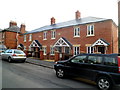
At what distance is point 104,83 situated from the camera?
15.5ft

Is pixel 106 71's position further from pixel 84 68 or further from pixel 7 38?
pixel 7 38

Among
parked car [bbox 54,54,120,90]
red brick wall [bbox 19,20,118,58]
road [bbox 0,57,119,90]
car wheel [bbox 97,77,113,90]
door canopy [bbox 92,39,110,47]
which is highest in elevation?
red brick wall [bbox 19,20,118,58]

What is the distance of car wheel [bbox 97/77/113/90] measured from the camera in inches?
179

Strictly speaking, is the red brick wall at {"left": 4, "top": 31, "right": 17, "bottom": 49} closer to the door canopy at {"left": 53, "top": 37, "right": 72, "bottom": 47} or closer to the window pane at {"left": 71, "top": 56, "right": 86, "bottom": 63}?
the door canopy at {"left": 53, "top": 37, "right": 72, "bottom": 47}

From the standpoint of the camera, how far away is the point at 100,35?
1334 centimetres

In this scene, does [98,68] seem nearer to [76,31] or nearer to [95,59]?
[95,59]

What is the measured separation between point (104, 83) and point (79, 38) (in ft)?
36.9

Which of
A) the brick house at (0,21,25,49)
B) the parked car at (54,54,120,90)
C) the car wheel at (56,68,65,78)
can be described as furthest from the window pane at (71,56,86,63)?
the brick house at (0,21,25,49)

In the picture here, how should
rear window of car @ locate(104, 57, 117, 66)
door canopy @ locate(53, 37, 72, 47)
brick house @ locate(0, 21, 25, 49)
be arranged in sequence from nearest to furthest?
rear window of car @ locate(104, 57, 117, 66)
door canopy @ locate(53, 37, 72, 47)
brick house @ locate(0, 21, 25, 49)

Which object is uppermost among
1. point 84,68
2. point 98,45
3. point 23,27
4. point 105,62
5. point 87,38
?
point 23,27

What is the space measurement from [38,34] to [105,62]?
19.1m

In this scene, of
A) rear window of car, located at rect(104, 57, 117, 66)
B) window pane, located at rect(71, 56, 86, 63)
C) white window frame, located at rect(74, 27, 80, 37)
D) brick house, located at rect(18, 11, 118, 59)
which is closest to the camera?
rear window of car, located at rect(104, 57, 117, 66)

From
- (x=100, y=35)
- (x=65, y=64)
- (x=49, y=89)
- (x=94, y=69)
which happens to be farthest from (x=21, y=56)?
(x=100, y=35)

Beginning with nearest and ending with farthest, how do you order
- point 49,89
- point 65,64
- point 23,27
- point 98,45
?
point 49,89 < point 65,64 < point 98,45 < point 23,27
